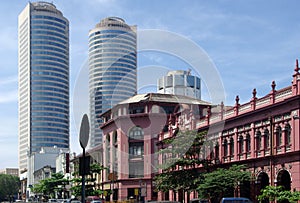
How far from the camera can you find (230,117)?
66125mm

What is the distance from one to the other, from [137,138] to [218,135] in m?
38.4

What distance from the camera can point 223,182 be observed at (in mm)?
61625

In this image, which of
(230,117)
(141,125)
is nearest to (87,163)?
(230,117)

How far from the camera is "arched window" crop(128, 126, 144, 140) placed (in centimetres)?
10675

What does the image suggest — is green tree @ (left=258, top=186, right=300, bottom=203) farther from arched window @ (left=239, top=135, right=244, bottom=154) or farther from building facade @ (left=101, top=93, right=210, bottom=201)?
building facade @ (left=101, top=93, right=210, bottom=201)

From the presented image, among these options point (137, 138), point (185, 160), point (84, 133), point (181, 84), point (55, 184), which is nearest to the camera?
point (84, 133)

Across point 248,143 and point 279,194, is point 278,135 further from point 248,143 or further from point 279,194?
point 279,194

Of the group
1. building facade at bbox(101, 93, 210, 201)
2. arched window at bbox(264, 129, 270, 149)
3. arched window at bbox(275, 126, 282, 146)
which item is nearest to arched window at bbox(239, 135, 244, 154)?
arched window at bbox(264, 129, 270, 149)

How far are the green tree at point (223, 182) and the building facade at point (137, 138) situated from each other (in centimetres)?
3618

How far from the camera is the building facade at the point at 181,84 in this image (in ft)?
262

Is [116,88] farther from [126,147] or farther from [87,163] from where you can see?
[87,163]

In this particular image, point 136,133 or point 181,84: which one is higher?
point 181,84

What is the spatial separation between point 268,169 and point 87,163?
41.6m

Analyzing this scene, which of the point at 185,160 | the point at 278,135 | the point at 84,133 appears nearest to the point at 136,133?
the point at 185,160
